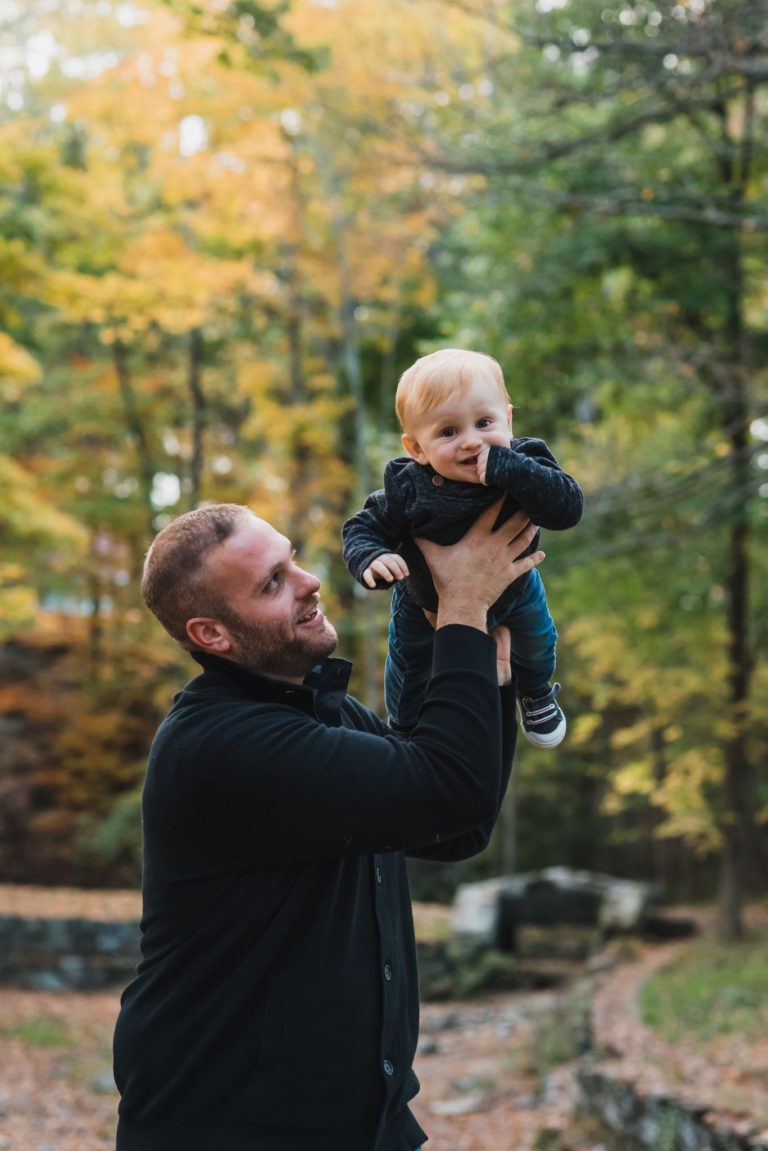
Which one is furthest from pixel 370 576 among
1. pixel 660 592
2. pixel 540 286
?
pixel 660 592

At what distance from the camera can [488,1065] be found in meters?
11.2

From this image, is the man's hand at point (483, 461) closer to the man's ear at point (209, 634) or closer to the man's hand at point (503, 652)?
the man's hand at point (503, 652)

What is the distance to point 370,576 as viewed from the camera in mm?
2359

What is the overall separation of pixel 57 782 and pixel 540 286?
13.4 metres

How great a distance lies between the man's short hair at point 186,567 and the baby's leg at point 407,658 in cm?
39

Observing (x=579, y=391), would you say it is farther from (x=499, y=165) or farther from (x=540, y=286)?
(x=499, y=165)

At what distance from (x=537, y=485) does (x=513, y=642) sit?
0.43 meters

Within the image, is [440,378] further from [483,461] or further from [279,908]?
[279,908]

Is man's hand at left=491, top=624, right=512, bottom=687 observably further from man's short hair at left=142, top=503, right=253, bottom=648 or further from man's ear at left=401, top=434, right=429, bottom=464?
man's short hair at left=142, top=503, right=253, bottom=648

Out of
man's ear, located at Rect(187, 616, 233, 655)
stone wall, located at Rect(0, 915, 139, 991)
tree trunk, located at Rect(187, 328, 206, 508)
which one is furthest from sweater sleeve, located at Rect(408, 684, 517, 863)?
tree trunk, located at Rect(187, 328, 206, 508)

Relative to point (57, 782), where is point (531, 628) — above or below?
above

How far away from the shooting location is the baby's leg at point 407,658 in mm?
2633

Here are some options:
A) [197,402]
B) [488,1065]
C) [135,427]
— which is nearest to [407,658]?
[488,1065]

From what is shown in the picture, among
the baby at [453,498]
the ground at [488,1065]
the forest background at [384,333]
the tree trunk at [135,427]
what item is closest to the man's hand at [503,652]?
the baby at [453,498]
